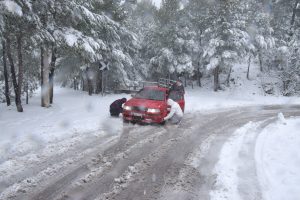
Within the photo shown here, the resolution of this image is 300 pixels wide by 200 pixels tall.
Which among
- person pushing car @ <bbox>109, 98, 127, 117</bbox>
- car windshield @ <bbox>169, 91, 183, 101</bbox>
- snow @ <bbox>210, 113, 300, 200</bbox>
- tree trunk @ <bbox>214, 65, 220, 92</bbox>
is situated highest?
tree trunk @ <bbox>214, 65, 220, 92</bbox>

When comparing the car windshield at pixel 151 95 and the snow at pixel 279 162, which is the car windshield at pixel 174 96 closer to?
the car windshield at pixel 151 95

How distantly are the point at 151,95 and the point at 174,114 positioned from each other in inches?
60.6

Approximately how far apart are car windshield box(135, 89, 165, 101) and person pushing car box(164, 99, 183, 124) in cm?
57

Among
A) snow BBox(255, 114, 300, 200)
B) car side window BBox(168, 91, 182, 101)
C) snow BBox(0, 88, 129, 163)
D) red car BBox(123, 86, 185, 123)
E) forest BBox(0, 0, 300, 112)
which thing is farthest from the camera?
→ forest BBox(0, 0, 300, 112)

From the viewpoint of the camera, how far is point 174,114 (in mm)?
14648

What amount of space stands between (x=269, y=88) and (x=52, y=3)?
94.3ft

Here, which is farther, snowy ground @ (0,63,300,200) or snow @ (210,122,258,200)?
snowy ground @ (0,63,300,200)

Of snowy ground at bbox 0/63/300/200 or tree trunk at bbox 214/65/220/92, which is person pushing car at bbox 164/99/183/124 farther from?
tree trunk at bbox 214/65/220/92

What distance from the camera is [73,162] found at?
8.67 metres

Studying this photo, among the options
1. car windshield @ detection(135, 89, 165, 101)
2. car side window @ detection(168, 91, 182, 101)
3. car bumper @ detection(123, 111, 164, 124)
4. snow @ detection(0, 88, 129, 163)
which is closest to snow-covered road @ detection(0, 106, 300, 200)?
snow @ detection(0, 88, 129, 163)

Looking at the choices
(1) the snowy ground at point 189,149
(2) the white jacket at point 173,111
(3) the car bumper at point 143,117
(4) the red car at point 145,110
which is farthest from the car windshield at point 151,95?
(1) the snowy ground at point 189,149

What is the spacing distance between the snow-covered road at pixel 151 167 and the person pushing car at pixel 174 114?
114cm

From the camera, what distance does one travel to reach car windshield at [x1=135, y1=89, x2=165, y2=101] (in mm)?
15216

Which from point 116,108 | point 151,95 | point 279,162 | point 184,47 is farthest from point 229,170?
point 184,47
